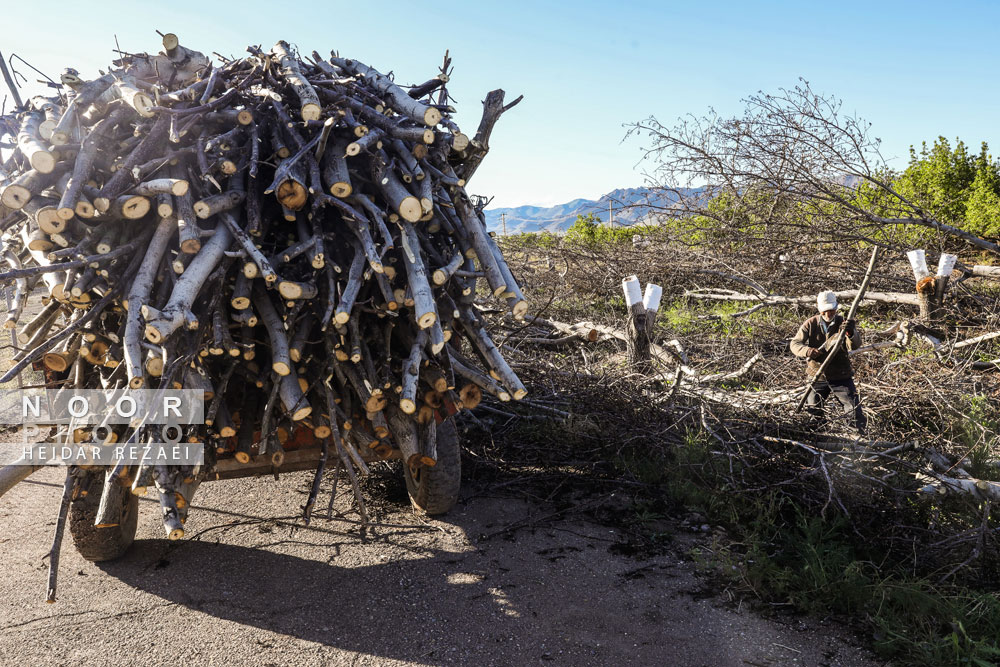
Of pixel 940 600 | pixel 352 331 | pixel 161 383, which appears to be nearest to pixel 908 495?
pixel 940 600

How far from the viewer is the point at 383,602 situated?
138 inches

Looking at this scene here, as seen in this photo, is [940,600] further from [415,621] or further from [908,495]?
[415,621]

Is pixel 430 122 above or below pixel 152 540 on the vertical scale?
above

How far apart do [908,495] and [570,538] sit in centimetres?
204

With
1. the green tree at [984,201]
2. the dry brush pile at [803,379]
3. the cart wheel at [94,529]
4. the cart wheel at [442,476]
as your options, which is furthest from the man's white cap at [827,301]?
→ the green tree at [984,201]

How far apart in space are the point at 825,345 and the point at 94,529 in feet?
18.0

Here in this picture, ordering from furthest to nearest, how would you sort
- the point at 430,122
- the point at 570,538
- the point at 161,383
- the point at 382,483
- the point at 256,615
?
the point at 382,483
the point at 570,538
the point at 430,122
the point at 256,615
the point at 161,383

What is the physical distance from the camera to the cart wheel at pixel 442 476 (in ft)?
13.9

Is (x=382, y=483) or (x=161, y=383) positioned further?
(x=382, y=483)


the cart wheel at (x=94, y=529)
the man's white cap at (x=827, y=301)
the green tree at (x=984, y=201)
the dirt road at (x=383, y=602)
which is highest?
the green tree at (x=984, y=201)

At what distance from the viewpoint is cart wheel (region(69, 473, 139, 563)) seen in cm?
378

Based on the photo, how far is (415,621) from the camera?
3.33 meters

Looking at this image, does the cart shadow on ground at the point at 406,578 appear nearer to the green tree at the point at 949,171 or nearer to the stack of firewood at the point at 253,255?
the stack of firewood at the point at 253,255

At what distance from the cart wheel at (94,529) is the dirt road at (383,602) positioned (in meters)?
0.11
